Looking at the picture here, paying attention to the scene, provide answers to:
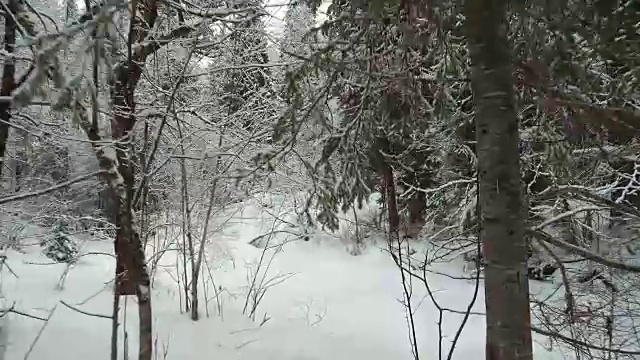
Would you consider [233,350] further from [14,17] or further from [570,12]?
[570,12]

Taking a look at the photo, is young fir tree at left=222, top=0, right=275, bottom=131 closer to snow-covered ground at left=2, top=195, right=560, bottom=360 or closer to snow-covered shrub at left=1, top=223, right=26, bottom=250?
snow-covered ground at left=2, top=195, right=560, bottom=360

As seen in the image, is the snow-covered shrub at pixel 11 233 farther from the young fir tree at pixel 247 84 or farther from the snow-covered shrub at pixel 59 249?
the snow-covered shrub at pixel 59 249

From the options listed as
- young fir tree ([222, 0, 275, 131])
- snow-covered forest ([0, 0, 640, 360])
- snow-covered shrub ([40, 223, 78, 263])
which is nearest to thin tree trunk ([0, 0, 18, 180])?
snow-covered forest ([0, 0, 640, 360])

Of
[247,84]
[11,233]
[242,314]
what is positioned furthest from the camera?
[247,84]

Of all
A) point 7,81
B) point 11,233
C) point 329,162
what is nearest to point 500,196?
point 329,162

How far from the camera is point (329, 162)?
3.50 metres

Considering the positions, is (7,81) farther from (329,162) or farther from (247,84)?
(247,84)

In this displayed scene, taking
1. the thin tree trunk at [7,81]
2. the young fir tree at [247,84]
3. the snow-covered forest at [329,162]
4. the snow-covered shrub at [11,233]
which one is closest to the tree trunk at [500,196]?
the snow-covered forest at [329,162]

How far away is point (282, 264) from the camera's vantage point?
437 inches

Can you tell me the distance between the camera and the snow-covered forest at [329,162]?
85.1 inches

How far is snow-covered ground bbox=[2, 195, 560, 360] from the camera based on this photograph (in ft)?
19.2

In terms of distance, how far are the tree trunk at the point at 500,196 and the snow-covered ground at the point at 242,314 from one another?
10.6ft

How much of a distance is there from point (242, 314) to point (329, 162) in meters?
4.42

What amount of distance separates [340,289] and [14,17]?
729 centimetres
